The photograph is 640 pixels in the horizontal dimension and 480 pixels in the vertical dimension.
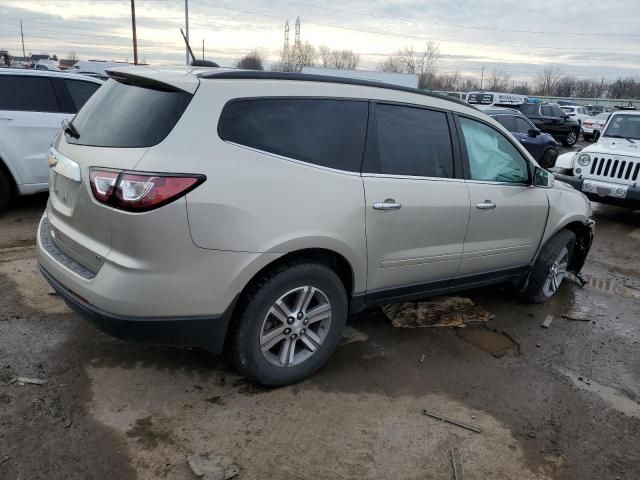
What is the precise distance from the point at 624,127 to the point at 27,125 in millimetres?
9651

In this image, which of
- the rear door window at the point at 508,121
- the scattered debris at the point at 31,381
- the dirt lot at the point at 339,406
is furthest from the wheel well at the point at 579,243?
the rear door window at the point at 508,121

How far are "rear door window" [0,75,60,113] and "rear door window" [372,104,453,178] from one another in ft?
16.3

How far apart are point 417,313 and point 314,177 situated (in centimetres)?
188

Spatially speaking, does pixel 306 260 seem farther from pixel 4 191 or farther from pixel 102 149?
pixel 4 191

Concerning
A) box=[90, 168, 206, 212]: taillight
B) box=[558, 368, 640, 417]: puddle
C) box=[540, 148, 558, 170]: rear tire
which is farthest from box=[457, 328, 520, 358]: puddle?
box=[540, 148, 558, 170]: rear tire

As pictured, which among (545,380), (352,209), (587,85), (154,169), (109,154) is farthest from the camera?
(587,85)

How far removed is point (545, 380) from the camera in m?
3.61

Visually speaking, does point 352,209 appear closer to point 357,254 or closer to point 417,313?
point 357,254

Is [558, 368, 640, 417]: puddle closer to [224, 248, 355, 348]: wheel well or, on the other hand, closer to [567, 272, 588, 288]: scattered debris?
[224, 248, 355, 348]: wheel well

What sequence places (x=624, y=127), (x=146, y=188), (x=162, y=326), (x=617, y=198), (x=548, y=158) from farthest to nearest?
(x=548, y=158), (x=624, y=127), (x=617, y=198), (x=162, y=326), (x=146, y=188)

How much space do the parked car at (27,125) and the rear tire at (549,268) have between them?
5.68 meters

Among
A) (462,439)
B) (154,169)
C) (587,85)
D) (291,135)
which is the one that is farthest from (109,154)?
(587,85)

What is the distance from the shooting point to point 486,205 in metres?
3.92

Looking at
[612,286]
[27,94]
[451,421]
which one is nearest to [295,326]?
[451,421]
